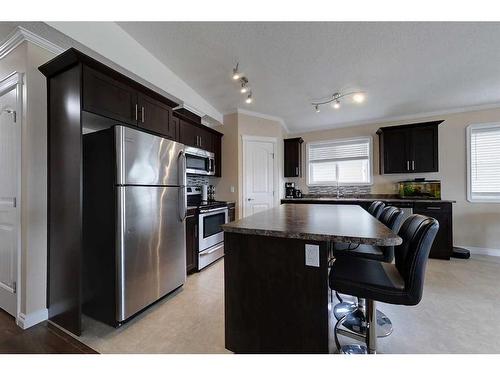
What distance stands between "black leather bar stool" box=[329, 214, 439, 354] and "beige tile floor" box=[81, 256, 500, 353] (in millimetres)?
636

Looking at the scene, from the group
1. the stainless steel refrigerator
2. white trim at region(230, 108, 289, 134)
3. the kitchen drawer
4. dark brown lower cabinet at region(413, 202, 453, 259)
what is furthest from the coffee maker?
the stainless steel refrigerator

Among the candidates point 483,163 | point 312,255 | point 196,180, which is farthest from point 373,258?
point 483,163

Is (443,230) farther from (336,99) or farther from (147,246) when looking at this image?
(147,246)

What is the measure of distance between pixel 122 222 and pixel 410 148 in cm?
471

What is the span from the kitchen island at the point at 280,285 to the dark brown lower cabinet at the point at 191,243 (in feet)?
4.95

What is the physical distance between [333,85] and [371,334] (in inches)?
118

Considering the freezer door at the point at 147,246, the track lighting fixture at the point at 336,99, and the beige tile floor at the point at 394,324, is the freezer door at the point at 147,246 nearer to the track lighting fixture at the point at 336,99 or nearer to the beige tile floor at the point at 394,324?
the beige tile floor at the point at 394,324

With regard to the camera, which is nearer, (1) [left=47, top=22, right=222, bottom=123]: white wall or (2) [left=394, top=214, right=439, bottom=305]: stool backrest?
(2) [left=394, top=214, right=439, bottom=305]: stool backrest

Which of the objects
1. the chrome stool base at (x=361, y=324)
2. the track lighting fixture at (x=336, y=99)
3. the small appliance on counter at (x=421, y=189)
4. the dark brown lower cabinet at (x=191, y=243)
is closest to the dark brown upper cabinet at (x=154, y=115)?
the dark brown lower cabinet at (x=191, y=243)

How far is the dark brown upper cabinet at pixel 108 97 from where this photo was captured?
5.65 ft

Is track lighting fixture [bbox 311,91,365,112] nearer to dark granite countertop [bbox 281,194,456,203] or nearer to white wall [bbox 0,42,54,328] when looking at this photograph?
dark granite countertop [bbox 281,194,456,203]

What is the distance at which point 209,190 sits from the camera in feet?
13.5

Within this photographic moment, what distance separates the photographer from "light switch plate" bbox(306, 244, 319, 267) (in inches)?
47.3
